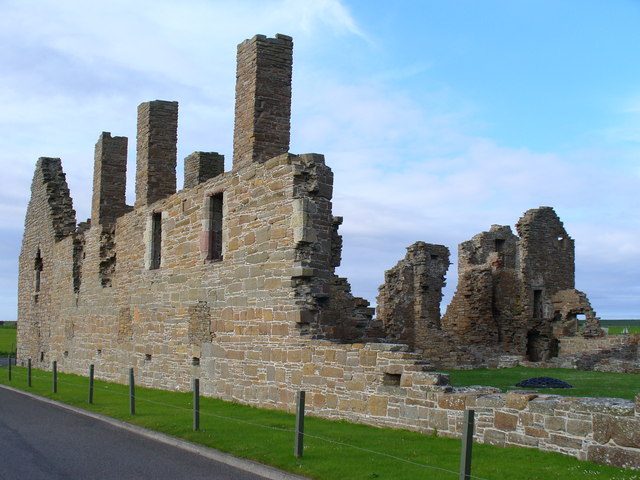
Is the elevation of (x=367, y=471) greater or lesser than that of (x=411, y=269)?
lesser

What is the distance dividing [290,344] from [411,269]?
691 inches

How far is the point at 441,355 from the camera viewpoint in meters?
30.2

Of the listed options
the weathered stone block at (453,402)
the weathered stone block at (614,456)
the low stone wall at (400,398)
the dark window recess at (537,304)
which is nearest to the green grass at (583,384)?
the low stone wall at (400,398)

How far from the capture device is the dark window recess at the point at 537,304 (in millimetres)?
37844

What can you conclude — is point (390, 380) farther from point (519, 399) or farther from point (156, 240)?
point (156, 240)

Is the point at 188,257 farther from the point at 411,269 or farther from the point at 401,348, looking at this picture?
the point at 411,269

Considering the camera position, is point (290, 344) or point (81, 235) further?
point (81, 235)

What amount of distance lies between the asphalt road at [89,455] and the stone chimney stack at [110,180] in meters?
12.8

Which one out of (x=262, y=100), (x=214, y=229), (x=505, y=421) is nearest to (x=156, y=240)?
(x=214, y=229)

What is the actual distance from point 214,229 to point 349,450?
9.12m

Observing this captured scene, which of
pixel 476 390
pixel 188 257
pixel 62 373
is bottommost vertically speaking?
pixel 62 373

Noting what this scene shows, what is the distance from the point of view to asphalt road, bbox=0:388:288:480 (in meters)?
9.09

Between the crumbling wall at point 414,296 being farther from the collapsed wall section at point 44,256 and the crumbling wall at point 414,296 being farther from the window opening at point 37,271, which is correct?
the window opening at point 37,271

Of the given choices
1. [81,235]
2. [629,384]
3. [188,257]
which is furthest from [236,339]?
[81,235]
